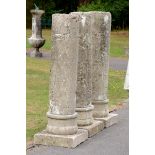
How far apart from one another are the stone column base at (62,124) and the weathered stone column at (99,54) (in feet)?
4.28

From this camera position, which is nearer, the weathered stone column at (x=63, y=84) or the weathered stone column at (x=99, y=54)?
the weathered stone column at (x=63, y=84)

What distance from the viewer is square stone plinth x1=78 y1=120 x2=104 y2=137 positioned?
281 inches

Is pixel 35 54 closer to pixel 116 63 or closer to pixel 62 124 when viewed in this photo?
pixel 116 63

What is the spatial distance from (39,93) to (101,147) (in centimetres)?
484

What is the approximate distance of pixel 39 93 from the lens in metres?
11.2

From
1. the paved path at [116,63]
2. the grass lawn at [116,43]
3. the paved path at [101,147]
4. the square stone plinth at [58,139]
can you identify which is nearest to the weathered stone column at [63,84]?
the square stone plinth at [58,139]

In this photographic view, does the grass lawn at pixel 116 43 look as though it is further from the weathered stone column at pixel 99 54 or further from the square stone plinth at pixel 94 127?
the square stone plinth at pixel 94 127

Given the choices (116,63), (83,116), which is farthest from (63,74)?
(116,63)

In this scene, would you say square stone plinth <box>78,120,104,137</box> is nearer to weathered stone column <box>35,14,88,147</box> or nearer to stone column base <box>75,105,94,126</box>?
stone column base <box>75,105,94,126</box>

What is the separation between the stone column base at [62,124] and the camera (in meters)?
6.55
